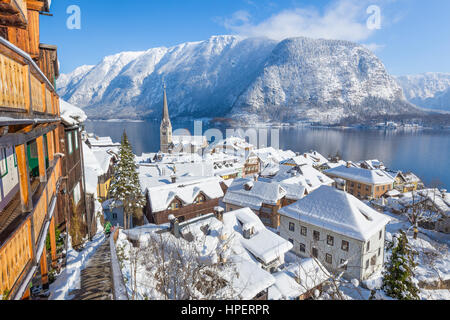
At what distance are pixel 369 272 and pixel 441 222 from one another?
66.3 ft

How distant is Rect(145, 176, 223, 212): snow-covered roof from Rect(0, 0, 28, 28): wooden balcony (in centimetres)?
2166

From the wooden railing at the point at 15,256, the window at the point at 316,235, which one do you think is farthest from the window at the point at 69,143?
the window at the point at 316,235

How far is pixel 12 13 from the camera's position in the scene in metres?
6.18

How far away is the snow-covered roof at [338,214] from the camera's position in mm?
21328

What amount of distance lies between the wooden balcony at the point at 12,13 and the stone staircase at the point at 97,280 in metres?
7.37

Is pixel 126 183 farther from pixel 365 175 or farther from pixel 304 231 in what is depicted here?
pixel 365 175

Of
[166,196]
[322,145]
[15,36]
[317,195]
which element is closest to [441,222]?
[317,195]

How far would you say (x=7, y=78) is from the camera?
12.9ft

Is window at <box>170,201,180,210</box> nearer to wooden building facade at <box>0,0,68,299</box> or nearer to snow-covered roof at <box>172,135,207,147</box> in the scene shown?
wooden building facade at <box>0,0,68,299</box>

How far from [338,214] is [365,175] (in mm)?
32131

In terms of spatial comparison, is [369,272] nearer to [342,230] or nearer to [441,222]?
[342,230]

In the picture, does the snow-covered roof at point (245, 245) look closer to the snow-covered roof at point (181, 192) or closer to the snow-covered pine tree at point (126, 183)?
the snow-covered roof at point (181, 192)

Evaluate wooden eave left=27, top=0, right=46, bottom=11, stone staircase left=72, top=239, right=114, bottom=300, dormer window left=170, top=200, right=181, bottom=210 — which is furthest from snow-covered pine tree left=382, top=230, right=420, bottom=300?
wooden eave left=27, top=0, right=46, bottom=11

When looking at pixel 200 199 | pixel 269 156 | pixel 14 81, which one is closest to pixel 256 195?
pixel 200 199
